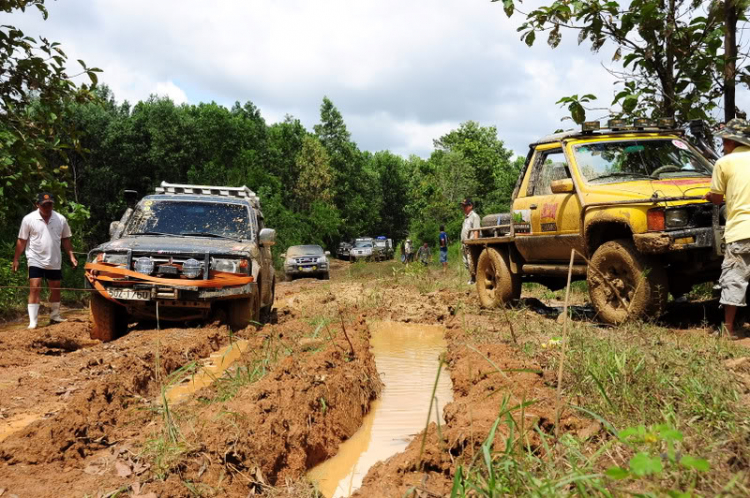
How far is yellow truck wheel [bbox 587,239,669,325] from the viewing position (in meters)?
6.24

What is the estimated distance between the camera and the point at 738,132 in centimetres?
571

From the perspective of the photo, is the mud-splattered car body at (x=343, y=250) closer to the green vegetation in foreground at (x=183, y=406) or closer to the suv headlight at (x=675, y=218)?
the green vegetation in foreground at (x=183, y=406)

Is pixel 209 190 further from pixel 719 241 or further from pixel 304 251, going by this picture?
pixel 304 251

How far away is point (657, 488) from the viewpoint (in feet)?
6.74

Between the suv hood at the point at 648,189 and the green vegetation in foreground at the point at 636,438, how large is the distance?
2059mm

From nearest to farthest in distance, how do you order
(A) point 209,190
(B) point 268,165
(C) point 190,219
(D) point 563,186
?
(D) point 563,186 < (C) point 190,219 < (A) point 209,190 < (B) point 268,165

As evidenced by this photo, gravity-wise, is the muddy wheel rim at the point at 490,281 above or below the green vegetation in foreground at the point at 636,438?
above

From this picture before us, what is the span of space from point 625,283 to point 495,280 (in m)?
2.78

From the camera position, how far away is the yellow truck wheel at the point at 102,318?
730cm

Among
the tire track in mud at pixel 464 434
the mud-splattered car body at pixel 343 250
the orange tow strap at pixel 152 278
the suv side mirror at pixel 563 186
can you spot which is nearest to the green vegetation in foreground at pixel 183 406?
the tire track in mud at pixel 464 434

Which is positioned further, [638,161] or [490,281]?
[490,281]

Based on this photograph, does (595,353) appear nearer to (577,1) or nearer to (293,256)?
(577,1)

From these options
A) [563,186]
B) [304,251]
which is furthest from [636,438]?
[304,251]

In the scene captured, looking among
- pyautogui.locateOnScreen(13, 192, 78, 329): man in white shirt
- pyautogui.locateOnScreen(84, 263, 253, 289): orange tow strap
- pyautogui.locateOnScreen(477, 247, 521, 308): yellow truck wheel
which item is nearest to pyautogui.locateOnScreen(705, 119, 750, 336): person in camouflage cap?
pyautogui.locateOnScreen(477, 247, 521, 308): yellow truck wheel
